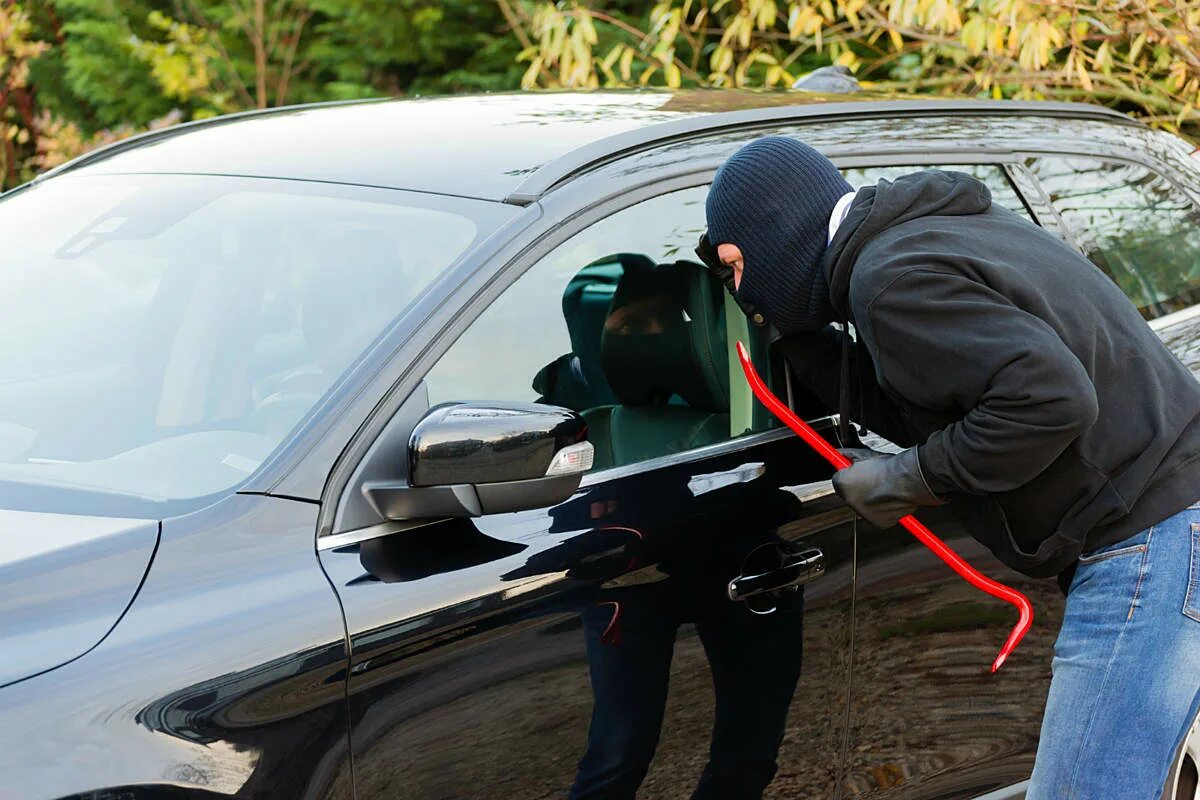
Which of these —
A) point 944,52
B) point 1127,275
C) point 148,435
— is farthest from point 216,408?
point 944,52

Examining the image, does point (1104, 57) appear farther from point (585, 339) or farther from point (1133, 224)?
point (585, 339)

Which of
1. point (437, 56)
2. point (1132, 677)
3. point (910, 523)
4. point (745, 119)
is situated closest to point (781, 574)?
point (910, 523)

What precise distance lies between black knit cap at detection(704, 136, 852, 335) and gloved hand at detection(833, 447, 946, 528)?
0.27m

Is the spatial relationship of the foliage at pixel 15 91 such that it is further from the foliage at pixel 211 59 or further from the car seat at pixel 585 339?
the car seat at pixel 585 339

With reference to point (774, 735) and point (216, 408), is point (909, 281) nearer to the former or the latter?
point (774, 735)

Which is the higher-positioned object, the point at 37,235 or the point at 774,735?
the point at 37,235

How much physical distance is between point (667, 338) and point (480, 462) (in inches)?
30.5

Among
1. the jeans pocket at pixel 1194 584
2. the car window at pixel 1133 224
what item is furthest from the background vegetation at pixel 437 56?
the jeans pocket at pixel 1194 584

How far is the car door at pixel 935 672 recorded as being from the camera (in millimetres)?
2660

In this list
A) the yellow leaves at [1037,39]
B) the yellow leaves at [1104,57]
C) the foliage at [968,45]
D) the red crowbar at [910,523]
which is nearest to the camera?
the red crowbar at [910,523]

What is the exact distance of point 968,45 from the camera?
5.41 metres

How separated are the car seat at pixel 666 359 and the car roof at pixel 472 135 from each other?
0.26m

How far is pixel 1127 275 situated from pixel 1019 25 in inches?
90.9

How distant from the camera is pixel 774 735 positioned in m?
2.55
